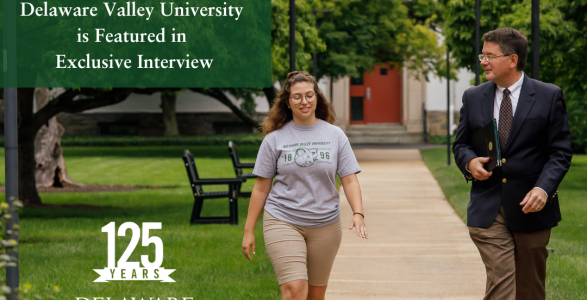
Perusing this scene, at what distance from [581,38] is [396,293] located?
11.7 m

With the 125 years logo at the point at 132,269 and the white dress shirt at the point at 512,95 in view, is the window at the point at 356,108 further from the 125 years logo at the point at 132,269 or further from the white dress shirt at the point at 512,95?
the white dress shirt at the point at 512,95

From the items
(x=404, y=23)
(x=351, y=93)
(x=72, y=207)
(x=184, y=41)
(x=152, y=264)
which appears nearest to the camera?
(x=152, y=264)

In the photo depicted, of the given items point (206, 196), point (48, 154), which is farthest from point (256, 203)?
point (48, 154)

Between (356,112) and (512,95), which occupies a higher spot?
(356,112)

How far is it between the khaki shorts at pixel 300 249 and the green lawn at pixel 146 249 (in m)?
1.95

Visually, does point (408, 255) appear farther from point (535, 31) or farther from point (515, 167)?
point (515, 167)

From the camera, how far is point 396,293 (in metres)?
7.27

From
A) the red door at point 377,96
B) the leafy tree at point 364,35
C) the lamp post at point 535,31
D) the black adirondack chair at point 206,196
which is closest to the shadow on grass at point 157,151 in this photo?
the leafy tree at point 364,35

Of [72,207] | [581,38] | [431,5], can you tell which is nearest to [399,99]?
[431,5]

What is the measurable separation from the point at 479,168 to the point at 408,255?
4.87 m

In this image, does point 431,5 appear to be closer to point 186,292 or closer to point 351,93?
point 351,93

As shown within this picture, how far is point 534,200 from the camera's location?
172 inches

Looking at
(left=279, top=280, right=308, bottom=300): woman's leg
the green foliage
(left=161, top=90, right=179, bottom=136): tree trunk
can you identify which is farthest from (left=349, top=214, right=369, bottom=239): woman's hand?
(left=161, top=90, right=179, bottom=136): tree trunk

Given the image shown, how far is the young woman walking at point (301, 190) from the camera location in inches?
188
